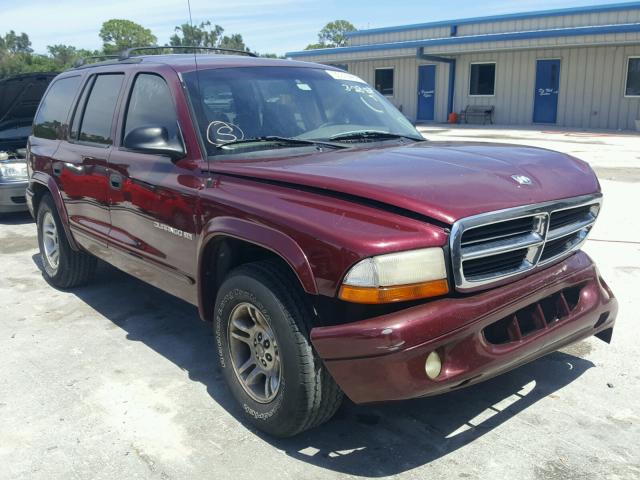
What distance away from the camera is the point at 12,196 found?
867 cm

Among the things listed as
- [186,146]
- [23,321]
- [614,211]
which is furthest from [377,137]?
[614,211]

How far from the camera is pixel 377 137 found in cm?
410

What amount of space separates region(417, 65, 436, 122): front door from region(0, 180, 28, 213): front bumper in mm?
22954

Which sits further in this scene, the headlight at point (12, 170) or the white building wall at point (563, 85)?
the white building wall at point (563, 85)

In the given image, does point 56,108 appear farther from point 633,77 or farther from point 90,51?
point 90,51

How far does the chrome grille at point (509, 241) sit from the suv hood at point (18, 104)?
8.17 m

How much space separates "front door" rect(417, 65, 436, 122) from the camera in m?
28.8

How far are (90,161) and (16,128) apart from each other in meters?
6.29

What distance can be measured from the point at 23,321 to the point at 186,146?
241 cm

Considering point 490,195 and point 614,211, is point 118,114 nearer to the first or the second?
point 490,195

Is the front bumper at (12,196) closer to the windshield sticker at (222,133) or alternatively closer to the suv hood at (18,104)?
the suv hood at (18,104)

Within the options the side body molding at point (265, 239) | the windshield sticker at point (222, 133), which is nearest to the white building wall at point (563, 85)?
the windshield sticker at point (222, 133)

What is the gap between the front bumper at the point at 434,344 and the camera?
2.57 m

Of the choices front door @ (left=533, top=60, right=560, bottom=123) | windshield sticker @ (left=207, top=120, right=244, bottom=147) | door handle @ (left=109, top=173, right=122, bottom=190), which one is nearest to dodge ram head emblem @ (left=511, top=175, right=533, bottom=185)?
windshield sticker @ (left=207, top=120, right=244, bottom=147)
